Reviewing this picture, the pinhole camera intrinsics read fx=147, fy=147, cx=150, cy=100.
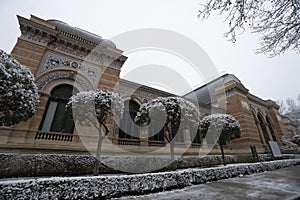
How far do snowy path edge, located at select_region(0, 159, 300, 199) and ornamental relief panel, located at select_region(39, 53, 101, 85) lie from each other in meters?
7.81

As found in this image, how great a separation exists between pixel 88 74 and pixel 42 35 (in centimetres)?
397

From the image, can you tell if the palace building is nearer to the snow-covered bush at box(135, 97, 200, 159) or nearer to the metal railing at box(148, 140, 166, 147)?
the metal railing at box(148, 140, 166, 147)

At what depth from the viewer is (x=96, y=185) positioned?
170 inches

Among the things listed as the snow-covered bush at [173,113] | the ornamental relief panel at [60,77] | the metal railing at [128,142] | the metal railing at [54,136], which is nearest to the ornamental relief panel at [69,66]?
the ornamental relief panel at [60,77]

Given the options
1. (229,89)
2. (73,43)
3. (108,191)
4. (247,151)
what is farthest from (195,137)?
(73,43)

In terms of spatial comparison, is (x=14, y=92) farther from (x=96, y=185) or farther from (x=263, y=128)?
(x=263, y=128)

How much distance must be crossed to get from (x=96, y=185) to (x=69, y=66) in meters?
9.49

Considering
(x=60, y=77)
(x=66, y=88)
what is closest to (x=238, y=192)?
(x=66, y=88)

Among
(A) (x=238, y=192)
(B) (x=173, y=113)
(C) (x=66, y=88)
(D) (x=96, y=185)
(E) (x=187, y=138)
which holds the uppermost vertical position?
(C) (x=66, y=88)

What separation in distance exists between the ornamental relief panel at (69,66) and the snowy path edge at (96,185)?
781 cm

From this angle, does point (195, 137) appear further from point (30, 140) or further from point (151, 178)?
point (30, 140)

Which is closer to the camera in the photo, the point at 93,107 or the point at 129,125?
the point at 93,107

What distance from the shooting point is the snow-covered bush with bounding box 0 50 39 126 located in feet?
18.0

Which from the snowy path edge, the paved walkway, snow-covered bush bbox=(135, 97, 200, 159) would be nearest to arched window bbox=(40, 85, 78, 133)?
the snowy path edge
